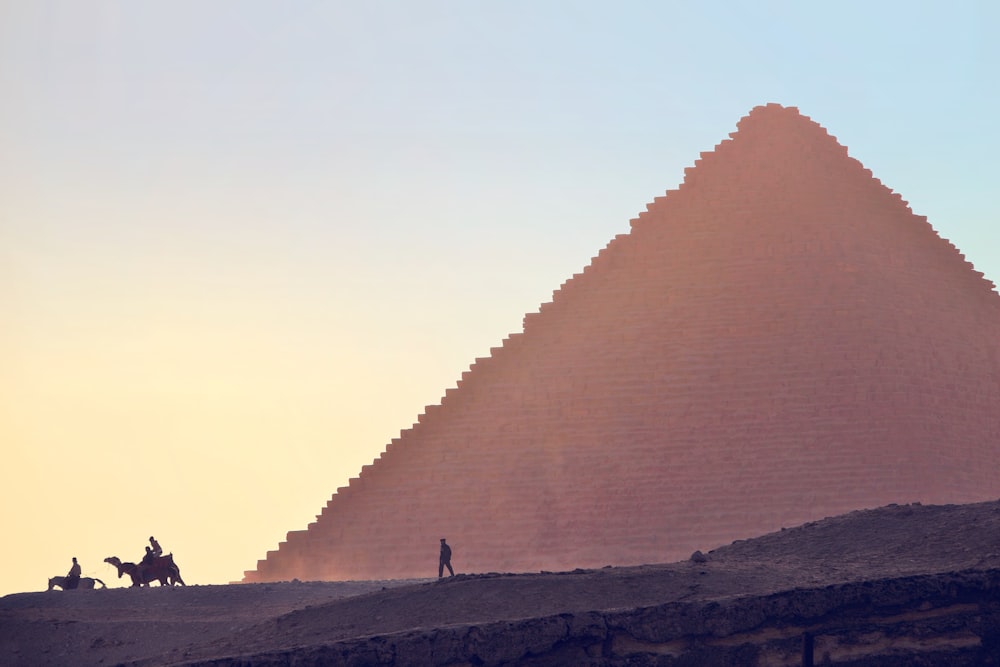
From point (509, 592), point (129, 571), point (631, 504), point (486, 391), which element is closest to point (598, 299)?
point (486, 391)

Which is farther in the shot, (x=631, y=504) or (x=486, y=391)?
(x=486, y=391)

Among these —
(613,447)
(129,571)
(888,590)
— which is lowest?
(888,590)

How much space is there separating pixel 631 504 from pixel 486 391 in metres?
5.52

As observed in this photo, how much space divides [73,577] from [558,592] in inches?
→ 633

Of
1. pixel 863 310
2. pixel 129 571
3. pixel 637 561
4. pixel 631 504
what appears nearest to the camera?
pixel 129 571

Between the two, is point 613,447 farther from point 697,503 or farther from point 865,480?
point 865,480

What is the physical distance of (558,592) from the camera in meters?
14.0

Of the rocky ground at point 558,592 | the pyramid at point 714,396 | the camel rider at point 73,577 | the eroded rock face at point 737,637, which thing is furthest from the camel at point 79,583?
the eroded rock face at point 737,637

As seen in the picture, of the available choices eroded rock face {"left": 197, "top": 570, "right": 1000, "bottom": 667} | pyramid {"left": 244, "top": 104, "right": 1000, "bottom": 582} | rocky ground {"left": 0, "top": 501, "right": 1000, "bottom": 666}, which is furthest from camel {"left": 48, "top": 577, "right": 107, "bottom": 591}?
eroded rock face {"left": 197, "top": 570, "right": 1000, "bottom": 667}

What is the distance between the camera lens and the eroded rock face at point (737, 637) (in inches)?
475

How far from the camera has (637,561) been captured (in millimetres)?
38188

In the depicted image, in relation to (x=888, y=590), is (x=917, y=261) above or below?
above

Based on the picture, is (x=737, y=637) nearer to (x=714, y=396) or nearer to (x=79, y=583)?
(x=79, y=583)

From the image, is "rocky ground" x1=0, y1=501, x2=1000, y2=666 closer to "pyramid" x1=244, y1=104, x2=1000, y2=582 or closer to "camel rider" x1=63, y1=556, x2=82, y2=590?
"camel rider" x1=63, y1=556, x2=82, y2=590
